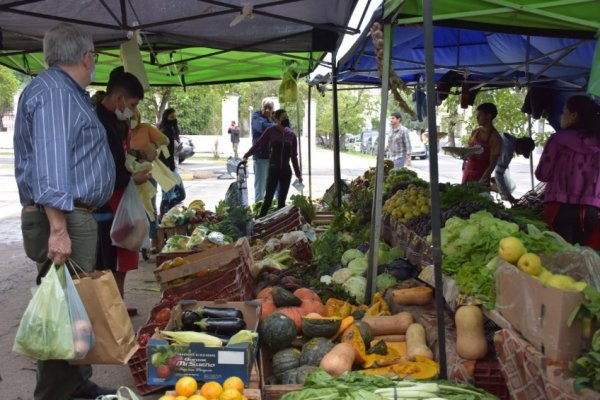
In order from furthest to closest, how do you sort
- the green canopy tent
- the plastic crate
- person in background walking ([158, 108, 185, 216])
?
person in background walking ([158, 108, 185, 216]), the plastic crate, the green canopy tent

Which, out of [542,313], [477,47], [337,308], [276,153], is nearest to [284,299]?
[337,308]

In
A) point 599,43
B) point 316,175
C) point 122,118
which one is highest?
point 599,43

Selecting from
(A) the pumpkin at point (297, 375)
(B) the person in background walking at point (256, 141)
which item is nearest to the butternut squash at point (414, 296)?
(A) the pumpkin at point (297, 375)

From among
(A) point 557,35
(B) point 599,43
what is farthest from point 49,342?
(A) point 557,35

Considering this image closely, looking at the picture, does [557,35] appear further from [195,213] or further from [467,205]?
[195,213]

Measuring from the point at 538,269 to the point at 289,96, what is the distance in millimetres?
6853

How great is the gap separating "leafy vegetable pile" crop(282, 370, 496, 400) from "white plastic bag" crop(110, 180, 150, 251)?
2193 millimetres

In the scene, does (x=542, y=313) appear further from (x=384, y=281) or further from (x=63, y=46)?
(x=63, y=46)

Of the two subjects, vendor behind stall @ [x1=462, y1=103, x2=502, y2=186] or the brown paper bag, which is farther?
vendor behind stall @ [x1=462, y1=103, x2=502, y2=186]

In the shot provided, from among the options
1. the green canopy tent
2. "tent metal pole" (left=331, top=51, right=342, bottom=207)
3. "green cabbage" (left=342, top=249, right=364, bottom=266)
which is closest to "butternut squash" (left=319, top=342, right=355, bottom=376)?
"green cabbage" (left=342, top=249, right=364, bottom=266)

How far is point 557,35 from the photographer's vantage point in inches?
201

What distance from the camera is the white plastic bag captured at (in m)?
4.68

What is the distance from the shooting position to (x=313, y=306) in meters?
4.74

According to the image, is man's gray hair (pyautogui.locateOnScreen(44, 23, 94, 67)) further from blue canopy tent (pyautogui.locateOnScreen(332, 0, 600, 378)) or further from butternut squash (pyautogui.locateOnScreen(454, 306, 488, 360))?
butternut squash (pyautogui.locateOnScreen(454, 306, 488, 360))
